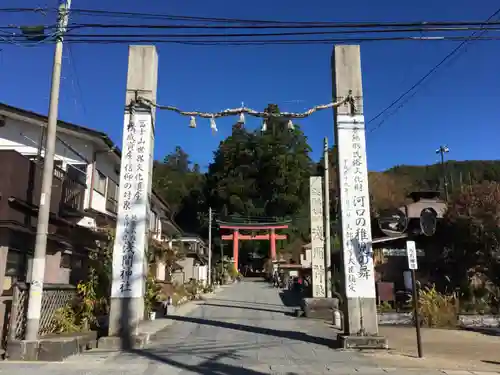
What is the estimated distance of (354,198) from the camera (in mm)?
12891

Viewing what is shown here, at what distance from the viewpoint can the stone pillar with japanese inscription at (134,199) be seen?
12.2 metres

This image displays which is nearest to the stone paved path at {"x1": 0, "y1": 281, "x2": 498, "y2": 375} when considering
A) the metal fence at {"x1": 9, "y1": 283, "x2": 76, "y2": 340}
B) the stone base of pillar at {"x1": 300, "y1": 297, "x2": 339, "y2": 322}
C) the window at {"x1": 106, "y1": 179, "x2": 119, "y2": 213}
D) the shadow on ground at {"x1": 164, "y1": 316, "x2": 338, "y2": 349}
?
the shadow on ground at {"x1": 164, "y1": 316, "x2": 338, "y2": 349}

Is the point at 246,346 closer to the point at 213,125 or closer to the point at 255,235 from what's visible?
the point at 213,125

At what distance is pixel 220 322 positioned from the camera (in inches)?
693

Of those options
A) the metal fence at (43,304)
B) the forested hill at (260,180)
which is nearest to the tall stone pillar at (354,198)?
the metal fence at (43,304)

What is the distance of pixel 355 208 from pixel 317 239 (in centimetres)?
1082

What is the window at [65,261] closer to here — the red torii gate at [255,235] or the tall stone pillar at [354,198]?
the tall stone pillar at [354,198]

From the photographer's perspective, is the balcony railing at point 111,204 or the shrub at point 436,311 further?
the balcony railing at point 111,204

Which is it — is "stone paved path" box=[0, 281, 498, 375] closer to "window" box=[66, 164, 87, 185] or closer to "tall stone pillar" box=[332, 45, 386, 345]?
"tall stone pillar" box=[332, 45, 386, 345]

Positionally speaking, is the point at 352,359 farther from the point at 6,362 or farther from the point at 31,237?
the point at 31,237

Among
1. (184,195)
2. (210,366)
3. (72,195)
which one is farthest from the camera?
(184,195)

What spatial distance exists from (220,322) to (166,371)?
8.90 m

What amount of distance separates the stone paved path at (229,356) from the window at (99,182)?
690 cm

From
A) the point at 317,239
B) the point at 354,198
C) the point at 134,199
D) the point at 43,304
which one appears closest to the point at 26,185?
the point at 134,199
